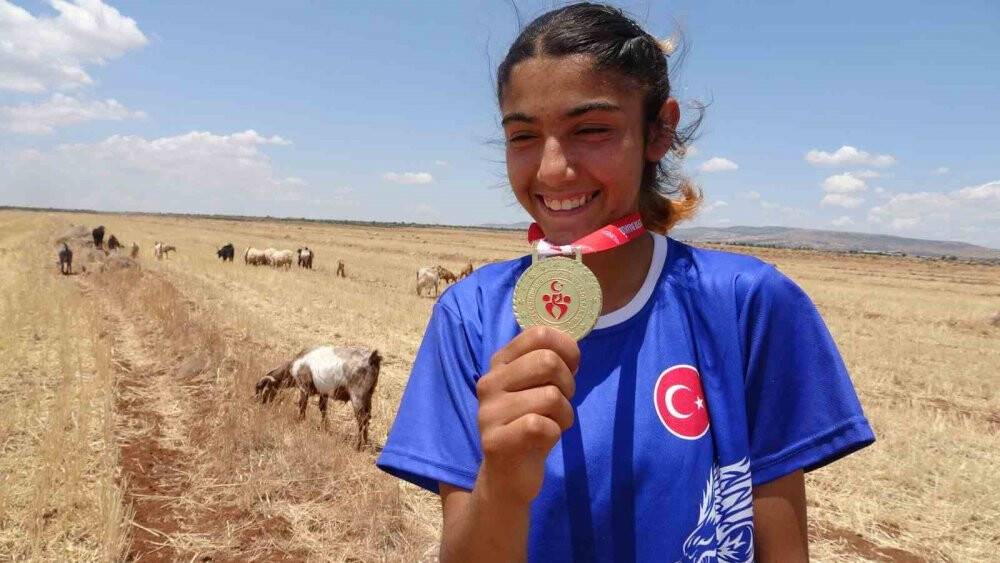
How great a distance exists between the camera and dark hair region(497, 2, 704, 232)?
162 cm

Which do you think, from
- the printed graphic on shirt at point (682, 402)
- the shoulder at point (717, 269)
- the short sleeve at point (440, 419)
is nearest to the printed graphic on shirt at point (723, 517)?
the printed graphic on shirt at point (682, 402)

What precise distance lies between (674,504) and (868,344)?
15766mm

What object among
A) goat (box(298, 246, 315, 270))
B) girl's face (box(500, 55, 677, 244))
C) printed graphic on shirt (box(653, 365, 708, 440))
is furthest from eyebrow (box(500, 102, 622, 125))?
goat (box(298, 246, 315, 270))

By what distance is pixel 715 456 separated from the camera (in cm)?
151

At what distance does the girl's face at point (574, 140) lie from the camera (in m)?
1.58

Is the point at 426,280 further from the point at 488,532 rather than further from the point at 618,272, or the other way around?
the point at 488,532

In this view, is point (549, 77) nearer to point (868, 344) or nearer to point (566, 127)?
point (566, 127)

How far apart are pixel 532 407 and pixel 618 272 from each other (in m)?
0.62

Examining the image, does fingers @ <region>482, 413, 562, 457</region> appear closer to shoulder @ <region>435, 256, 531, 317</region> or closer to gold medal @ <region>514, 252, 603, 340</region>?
gold medal @ <region>514, 252, 603, 340</region>

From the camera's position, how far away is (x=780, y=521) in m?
1.53

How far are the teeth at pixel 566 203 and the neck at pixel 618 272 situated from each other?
14 centimetres

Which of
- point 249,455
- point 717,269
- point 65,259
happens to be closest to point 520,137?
point 717,269

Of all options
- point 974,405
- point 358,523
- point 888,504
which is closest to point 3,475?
point 358,523

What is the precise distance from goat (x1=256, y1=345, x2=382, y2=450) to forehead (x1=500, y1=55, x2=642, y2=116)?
18.3ft
